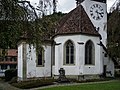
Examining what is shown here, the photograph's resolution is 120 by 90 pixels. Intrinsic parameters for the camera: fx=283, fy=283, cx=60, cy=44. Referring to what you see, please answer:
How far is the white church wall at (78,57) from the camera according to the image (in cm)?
3503

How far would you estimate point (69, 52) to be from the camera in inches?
1422

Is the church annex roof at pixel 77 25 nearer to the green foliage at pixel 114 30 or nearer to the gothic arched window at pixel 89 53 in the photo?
the gothic arched window at pixel 89 53

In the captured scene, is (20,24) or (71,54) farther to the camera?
(71,54)

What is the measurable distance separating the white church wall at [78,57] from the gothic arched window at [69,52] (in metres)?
0.47

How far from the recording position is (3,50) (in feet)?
41.1

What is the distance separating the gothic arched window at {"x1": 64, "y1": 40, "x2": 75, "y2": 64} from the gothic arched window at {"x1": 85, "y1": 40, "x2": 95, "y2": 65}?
1.82 meters

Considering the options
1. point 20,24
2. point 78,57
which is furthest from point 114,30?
point 78,57

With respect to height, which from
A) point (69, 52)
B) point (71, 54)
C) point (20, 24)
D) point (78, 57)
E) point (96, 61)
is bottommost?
point (96, 61)

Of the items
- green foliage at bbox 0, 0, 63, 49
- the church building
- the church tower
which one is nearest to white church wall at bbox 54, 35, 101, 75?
the church building

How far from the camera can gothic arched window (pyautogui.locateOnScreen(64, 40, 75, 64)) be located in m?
35.9

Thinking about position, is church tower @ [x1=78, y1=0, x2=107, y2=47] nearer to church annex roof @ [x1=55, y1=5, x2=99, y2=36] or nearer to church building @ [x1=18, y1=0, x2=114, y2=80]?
church building @ [x1=18, y1=0, x2=114, y2=80]

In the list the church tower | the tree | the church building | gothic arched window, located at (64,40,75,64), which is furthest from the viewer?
the church tower

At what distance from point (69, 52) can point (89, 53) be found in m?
2.63

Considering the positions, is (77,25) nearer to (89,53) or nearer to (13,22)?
(89,53)
